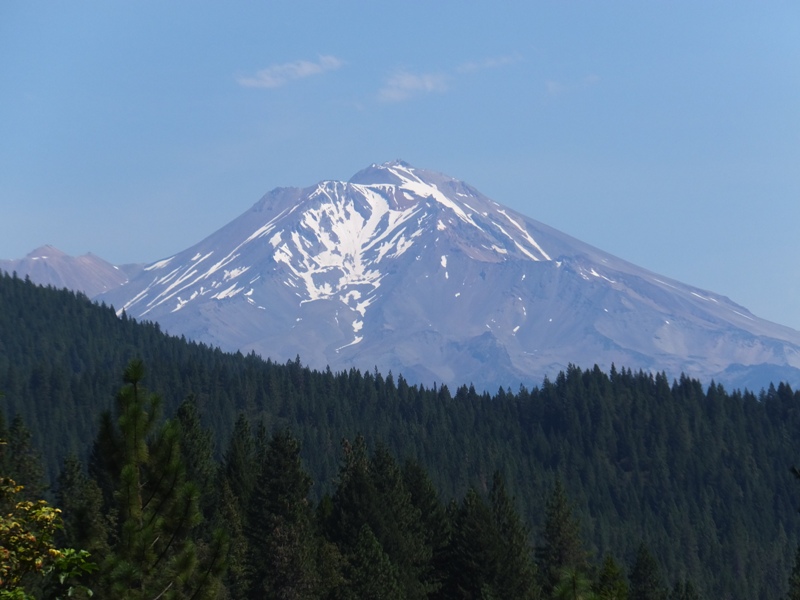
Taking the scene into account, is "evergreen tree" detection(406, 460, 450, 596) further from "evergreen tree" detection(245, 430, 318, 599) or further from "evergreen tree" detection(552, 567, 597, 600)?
"evergreen tree" detection(552, 567, 597, 600)

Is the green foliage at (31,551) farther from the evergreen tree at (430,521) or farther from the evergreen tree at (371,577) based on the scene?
the evergreen tree at (430,521)

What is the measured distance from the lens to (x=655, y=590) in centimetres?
7931

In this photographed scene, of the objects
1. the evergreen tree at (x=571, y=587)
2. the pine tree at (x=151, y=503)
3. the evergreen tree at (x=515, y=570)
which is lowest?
the evergreen tree at (x=515, y=570)

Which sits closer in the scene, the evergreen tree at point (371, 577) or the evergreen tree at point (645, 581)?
the evergreen tree at point (371, 577)

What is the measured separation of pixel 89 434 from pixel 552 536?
4462 inches

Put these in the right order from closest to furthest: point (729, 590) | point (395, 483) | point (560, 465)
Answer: point (395, 483) → point (729, 590) → point (560, 465)

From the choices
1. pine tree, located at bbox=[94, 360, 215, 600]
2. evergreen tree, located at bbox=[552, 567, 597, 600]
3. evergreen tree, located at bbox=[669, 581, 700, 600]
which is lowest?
evergreen tree, located at bbox=[669, 581, 700, 600]

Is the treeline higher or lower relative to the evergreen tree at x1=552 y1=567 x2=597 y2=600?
lower

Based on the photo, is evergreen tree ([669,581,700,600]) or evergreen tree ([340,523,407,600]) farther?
evergreen tree ([669,581,700,600])

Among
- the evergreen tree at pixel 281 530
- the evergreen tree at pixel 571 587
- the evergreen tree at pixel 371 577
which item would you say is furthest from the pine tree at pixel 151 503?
the evergreen tree at pixel 281 530

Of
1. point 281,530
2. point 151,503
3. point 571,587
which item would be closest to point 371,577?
point 281,530

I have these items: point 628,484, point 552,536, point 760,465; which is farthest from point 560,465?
point 552,536

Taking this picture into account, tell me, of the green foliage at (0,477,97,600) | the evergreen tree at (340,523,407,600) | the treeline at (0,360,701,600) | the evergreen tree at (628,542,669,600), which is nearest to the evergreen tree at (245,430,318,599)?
the treeline at (0,360,701,600)

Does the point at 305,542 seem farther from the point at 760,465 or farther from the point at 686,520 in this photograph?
the point at 760,465
